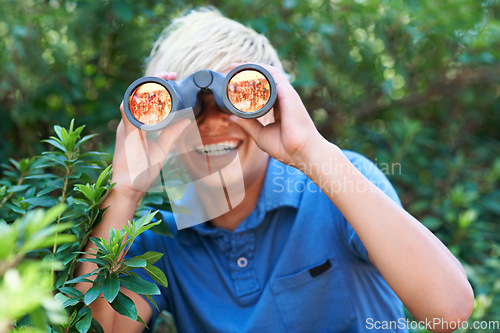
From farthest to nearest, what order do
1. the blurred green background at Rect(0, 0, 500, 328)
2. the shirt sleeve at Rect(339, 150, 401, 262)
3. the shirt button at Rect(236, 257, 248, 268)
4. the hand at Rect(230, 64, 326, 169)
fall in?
the blurred green background at Rect(0, 0, 500, 328), the shirt button at Rect(236, 257, 248, 268), the shirt sleeve at Rect(339, 150, 401, 262), the hand at Rect(230, 64, 326, 169)

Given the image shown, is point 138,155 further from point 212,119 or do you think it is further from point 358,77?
point 358,77

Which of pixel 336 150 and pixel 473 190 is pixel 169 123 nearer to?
pixel 336 150

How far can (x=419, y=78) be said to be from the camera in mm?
2482

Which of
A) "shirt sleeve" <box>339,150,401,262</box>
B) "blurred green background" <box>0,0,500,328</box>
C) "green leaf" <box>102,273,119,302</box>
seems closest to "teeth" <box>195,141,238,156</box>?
"shirt sleeve" <box>339,150,401,262</box>

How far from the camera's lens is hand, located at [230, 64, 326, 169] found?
97 centimetres

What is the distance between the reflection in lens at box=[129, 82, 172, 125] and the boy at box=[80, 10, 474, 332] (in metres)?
0.07

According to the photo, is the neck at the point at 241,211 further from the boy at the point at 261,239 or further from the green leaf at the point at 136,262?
the green leaf at the point at 136,262

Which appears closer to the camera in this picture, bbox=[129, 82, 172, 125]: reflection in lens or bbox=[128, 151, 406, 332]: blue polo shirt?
bbox=[129, 82, 172, 125]: reflection in lens

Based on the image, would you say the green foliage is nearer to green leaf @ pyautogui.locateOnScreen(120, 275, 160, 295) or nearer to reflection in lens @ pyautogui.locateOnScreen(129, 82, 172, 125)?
green leaf @ pyautogui.locateOnScreen(120, 275, 160, 295)

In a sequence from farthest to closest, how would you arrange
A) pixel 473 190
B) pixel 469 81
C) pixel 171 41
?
pixel 469 81, pixel 473 190, pixel 171 41

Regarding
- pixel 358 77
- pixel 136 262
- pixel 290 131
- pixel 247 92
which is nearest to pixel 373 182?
pixel 290 131

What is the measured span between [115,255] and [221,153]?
45cm

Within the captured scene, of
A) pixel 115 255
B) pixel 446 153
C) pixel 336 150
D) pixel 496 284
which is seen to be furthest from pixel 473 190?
pixel 115 255

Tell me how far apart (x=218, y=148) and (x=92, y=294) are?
1.71 ft
